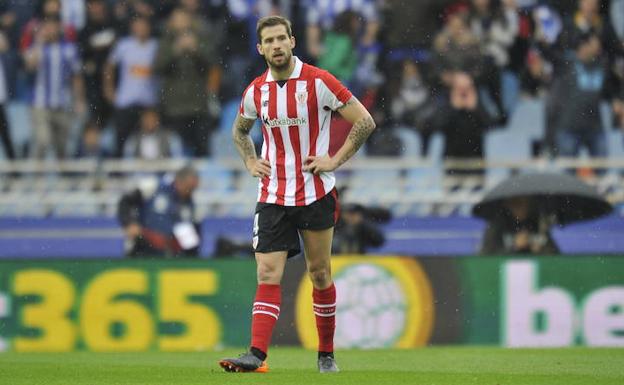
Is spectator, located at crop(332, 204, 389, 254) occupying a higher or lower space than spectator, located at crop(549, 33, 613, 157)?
lower

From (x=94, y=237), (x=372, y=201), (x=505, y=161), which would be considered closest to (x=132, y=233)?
(x=94, y=237)

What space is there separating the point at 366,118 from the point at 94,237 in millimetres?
6903

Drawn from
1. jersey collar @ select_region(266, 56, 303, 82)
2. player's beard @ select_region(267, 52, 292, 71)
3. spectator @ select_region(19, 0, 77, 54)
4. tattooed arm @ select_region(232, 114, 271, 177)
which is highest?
spectator @ select_region(19, 0, 77, 54)

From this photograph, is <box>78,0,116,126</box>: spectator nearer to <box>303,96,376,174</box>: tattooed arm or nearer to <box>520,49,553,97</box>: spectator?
<box>520,49,553,97</box>: spectator

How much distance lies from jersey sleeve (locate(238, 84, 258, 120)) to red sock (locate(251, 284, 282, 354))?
0.94 m

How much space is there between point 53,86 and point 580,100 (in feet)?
17.6

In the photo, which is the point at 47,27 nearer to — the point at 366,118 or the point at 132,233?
the point at 132,233

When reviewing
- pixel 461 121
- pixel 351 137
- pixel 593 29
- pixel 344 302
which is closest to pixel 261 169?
pixel 351 137

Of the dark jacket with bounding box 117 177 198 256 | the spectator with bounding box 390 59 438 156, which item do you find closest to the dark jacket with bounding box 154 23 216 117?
the dark jacket with bounding box 117 177 198 256

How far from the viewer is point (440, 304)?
1163 centimetres

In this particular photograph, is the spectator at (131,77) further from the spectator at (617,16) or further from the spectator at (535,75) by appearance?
the spectator at (617,16)

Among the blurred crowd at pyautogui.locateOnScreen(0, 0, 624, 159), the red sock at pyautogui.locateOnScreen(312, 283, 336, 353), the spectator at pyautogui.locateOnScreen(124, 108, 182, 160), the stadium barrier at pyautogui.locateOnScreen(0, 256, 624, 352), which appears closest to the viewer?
the red sock at pyautogui.locateOnScreen(312, 283, 336, 353)

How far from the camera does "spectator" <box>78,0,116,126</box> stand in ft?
49.5

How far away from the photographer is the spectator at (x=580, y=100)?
566 inches
